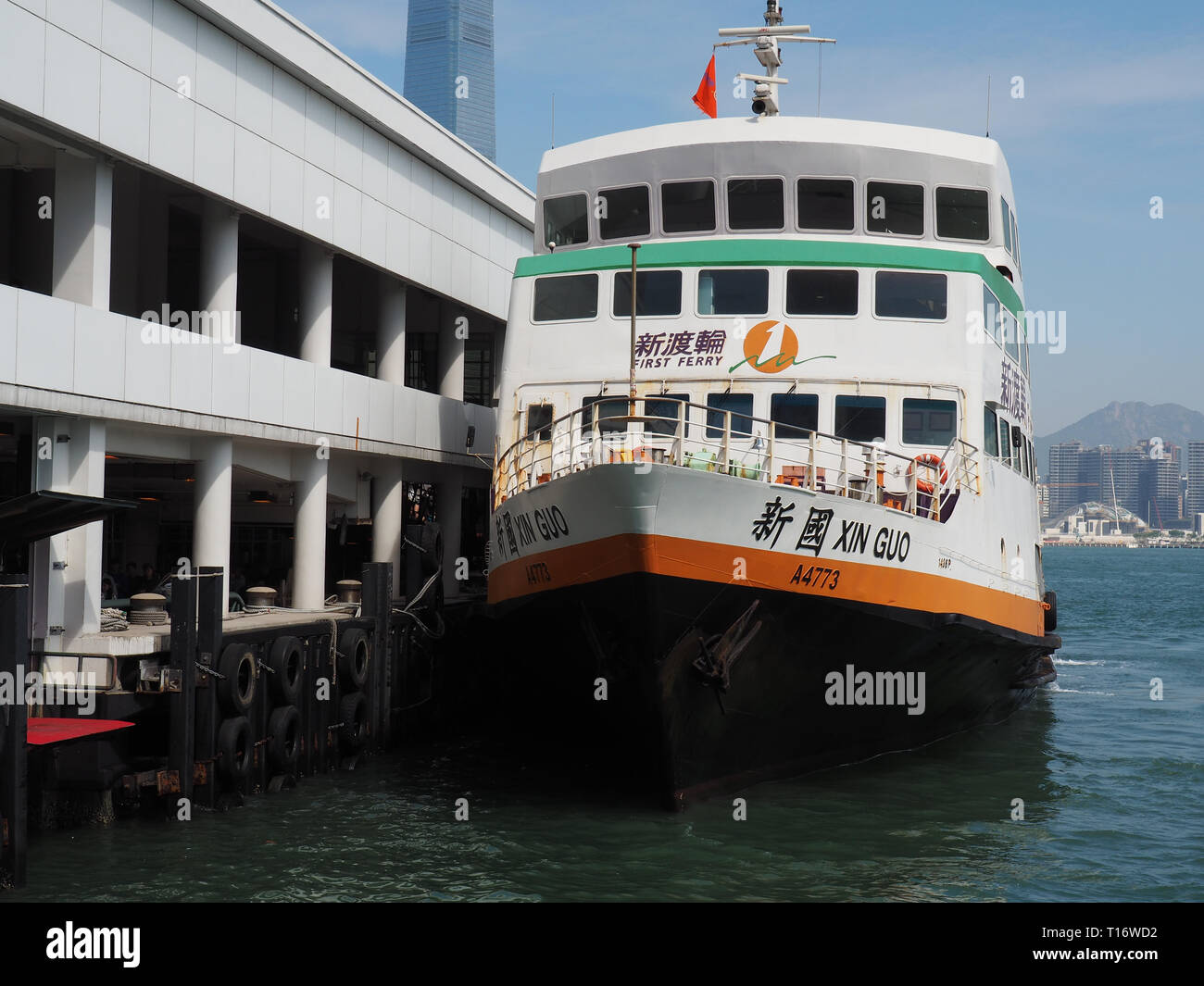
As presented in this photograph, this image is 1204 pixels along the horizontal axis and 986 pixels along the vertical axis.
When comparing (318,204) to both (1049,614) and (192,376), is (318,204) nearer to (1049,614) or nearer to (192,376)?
(192,376)

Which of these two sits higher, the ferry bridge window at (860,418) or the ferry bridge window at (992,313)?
the ferry bridge window at (992,313)

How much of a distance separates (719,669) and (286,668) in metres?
5.18

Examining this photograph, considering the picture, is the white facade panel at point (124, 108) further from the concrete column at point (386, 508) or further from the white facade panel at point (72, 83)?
the concrete column at point (386, 508)

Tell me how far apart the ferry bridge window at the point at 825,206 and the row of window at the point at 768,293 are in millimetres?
1239

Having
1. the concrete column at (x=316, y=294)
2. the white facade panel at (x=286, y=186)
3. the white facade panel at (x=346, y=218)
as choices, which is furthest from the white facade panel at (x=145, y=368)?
the white facade panel at (x=346, y=218)

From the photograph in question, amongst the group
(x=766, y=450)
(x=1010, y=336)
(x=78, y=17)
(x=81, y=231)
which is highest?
(x=78, y=17)

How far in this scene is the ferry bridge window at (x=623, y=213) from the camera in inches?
665

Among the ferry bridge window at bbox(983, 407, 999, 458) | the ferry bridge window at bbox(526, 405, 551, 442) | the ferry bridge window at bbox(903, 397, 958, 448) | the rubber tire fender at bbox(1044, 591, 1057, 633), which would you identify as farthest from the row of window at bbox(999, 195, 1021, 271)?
the ferry bridge window at bbox(526, 405, 551, 442)

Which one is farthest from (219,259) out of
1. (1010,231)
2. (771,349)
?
(1010,231)

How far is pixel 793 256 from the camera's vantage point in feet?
51.1

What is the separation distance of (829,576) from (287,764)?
6.39 metres
